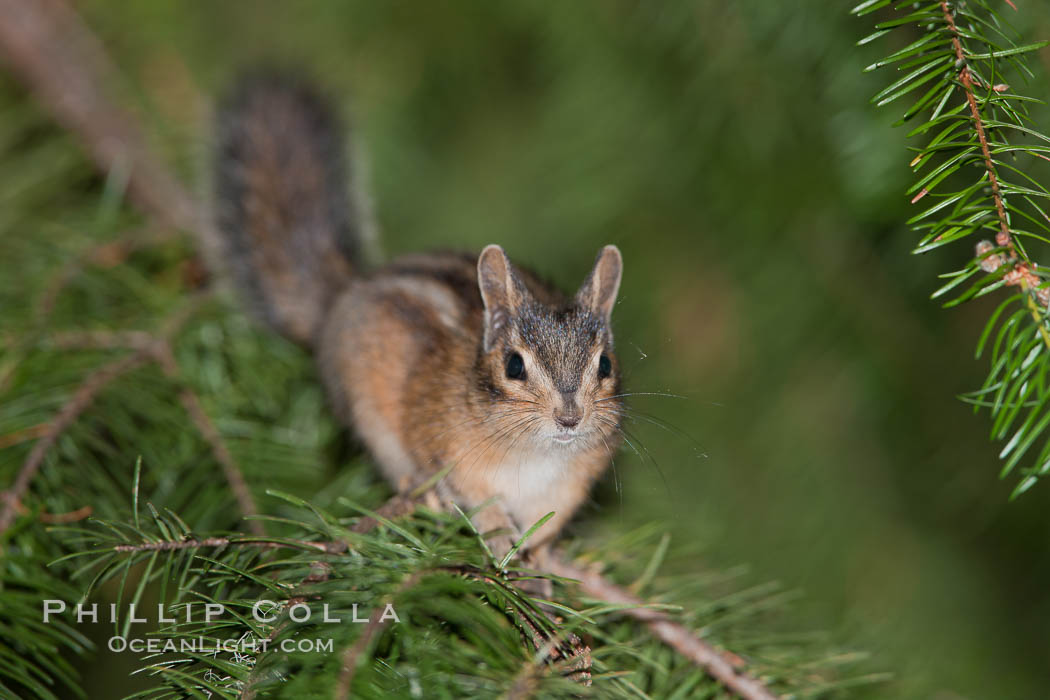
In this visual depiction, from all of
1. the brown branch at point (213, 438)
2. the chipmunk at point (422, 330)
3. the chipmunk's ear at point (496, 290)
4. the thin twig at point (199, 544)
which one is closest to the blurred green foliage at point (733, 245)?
the chipmunk at point (422, 330)

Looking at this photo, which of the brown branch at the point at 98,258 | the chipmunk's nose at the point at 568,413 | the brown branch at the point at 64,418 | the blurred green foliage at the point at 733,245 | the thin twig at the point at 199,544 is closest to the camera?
the thin twig at the point at 199,544

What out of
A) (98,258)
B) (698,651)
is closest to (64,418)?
(98,258)

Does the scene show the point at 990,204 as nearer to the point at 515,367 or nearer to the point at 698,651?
the point at 698,651

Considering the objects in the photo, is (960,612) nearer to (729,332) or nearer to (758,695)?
(729,332)

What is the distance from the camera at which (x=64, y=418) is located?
5.69ft

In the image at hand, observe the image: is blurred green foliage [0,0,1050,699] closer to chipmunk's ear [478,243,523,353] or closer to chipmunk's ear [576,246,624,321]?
chipmunk's ear [576,246,624,321]

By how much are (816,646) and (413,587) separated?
1065 mm

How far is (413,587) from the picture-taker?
3.67ft

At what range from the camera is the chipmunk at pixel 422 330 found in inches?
74.9

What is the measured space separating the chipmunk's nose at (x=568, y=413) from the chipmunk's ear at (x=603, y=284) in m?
0.27

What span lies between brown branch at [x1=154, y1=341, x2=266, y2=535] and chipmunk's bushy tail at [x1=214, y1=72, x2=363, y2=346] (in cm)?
76

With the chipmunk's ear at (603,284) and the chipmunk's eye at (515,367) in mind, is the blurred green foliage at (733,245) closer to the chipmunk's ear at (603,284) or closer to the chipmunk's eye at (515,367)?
the chipmunk's ear at (603,284)

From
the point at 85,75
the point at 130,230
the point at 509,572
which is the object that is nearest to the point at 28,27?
the point at 85,75

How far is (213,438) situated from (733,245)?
1.56m
